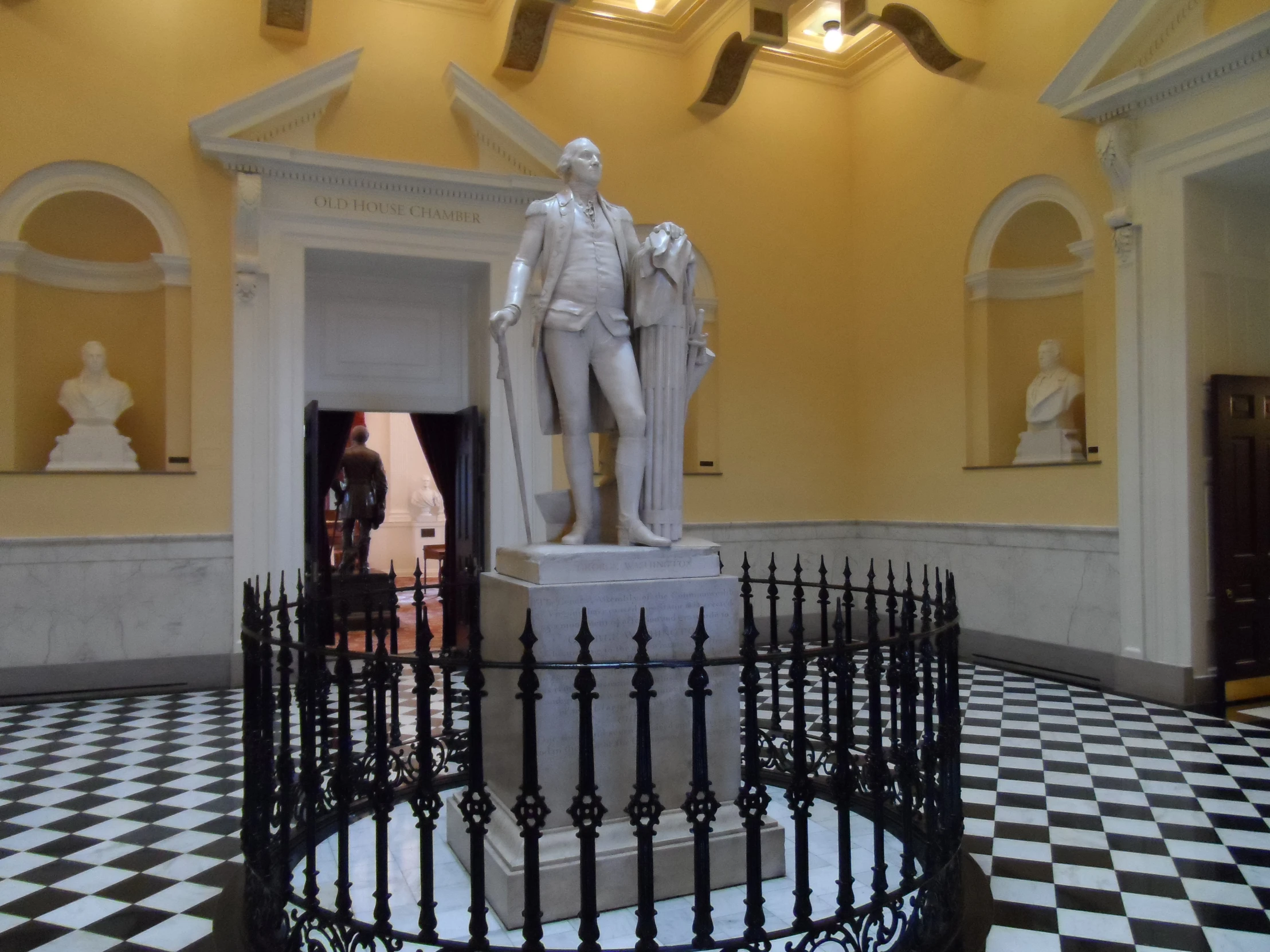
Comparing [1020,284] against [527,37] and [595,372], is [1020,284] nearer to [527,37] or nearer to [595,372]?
[527,37]

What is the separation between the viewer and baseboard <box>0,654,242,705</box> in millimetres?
6871

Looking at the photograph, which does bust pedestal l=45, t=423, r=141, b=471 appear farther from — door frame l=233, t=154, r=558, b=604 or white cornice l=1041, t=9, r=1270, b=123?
white cornice l=1041, t=9, r=1270, b=123

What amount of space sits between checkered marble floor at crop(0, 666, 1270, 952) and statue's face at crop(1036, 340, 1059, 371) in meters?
2.85

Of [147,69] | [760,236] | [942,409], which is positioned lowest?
[942,409]

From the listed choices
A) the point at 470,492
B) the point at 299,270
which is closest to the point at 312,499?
the point at 470,492

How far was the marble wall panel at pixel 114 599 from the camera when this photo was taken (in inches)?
271

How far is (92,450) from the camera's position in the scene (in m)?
7.34

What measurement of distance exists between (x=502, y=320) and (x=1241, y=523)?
5616 millimetres

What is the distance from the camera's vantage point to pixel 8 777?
5117mm

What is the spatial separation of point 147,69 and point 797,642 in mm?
7119

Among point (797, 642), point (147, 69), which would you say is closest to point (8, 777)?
point (797, 642)

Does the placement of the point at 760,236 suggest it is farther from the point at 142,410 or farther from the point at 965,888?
the point at 965,888

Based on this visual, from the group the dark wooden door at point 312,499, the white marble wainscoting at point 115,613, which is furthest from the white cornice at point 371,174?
the white marble wainscoting at point 115,613

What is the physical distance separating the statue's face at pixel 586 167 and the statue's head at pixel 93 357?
5270 mm
